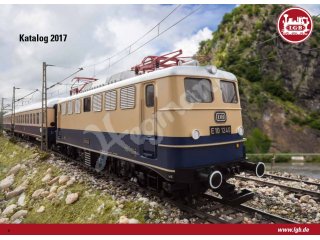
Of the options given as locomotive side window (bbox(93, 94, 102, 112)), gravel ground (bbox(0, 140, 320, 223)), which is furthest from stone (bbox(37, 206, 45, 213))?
locomotive side window (bbox(93, 94, 102, 112))

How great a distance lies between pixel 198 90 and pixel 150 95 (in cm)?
130

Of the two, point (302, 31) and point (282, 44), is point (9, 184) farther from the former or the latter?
point (282, 44)

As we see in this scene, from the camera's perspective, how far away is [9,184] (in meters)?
17.5

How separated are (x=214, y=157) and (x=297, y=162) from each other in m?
38.3

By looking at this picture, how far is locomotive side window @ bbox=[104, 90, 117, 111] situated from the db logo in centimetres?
537

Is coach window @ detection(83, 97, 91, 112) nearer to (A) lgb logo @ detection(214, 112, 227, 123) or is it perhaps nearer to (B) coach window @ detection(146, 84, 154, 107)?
(B) coach window @ detection(146, 84, 154, 107)

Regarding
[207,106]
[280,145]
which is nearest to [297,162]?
[280,145]

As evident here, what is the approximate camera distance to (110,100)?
456 inches

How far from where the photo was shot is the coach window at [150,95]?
9.23 meters

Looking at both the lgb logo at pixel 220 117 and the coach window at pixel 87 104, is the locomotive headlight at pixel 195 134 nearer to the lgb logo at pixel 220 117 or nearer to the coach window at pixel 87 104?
the lgb logo at pixel 220 117

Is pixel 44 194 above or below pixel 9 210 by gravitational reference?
above

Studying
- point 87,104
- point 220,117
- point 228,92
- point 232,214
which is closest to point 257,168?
point 232,214

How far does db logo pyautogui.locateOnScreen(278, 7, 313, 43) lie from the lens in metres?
8.80

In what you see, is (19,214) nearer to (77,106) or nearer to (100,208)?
(100,208)
